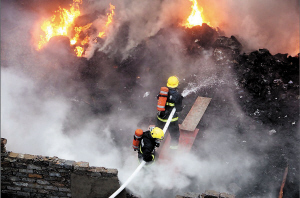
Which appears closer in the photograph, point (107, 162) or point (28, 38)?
point (107, 162)

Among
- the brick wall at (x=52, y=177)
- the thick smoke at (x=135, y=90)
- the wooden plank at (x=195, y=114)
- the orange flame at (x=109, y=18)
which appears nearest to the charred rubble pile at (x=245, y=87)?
the thick smoke at (x=135, y=90)

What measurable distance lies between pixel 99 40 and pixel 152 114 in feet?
13.1

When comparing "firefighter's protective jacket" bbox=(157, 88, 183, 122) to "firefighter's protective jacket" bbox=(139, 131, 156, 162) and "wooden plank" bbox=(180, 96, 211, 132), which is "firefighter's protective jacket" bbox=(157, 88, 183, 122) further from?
"firefighter's protective jacket" bbox=(139, 131, 156, 162)

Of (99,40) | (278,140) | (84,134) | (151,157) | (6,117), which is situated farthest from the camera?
(99,40)

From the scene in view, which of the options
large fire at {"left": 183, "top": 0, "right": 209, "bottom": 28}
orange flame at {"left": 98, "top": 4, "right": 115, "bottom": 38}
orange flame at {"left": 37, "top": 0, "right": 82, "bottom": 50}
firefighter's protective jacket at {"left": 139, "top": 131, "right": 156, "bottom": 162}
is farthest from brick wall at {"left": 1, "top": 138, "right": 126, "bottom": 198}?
large fire at {"left": 183, "top": 0, "right": 209, "bottom": 28}

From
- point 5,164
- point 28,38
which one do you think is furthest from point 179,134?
point 28,38

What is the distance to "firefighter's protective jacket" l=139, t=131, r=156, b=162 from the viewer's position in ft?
21.9

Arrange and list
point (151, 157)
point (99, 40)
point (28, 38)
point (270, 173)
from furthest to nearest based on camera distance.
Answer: point (28, 38)
point (99, 40)
point (270, 173)
point (151, 157)

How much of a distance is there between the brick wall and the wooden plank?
307 centimetres

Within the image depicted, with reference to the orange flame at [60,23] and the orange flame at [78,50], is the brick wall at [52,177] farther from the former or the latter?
the orange flame at [60,23]

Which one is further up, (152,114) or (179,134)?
(152,114)

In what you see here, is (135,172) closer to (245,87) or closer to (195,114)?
(195,114)

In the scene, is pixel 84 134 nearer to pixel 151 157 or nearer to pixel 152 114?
pixel 152 114

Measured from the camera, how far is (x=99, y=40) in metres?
11.8
